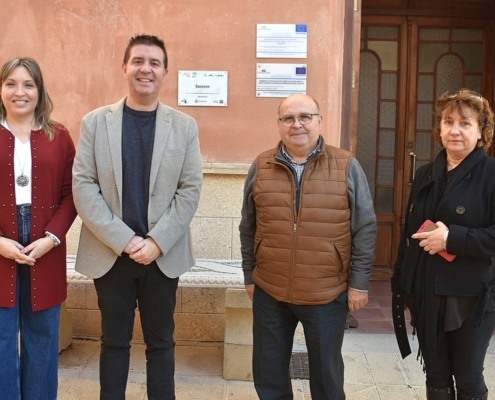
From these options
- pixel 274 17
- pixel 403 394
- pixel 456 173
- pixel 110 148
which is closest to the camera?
pixel 456 173

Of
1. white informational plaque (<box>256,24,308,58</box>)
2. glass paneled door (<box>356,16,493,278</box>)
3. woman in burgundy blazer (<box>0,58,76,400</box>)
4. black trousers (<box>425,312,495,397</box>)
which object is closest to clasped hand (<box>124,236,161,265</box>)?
woman in burgundy blazer (<box>0,58,76,400</box>)

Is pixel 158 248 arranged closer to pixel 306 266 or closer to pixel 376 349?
pixel 306 266

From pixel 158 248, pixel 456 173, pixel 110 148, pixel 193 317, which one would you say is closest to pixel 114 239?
pixel 158 248

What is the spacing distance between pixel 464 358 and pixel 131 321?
1.54 metres

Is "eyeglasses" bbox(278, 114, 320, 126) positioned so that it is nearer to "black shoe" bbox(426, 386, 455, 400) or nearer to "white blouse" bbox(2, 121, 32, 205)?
"white blouse" bbox(2, 121, 32, 205)

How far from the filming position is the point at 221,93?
403cm

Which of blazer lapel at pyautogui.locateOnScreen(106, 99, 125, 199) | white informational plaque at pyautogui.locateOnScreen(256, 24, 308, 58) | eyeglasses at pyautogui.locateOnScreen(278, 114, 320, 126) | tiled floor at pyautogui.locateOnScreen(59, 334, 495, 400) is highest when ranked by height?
white informational plaque at pyautogui.locateOnScreen(256, 24, 308, 58)

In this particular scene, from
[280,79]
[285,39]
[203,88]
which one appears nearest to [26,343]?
[203,88]

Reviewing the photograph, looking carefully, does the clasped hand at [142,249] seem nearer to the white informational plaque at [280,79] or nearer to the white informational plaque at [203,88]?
the white informational plaque at [203,88]

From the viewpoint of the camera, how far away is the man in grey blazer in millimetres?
2549

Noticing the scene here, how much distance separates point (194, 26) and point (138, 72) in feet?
5.22

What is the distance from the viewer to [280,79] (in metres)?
4.00

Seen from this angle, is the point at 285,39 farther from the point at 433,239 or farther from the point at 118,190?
the point at 433,239

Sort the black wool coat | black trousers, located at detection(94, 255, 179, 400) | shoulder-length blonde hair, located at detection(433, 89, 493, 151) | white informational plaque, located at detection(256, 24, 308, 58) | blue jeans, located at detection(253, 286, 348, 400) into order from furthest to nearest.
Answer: white informational plaque, located at detection(256, 24, 308, 58)
black trousers, located at detection(94, 255, 179, 400)
blue jeans, located at detection(253, 286, 348, 400)
shoulder-length blonde hair, located at detection(433, 89, 493, 151)
the black wool coat
